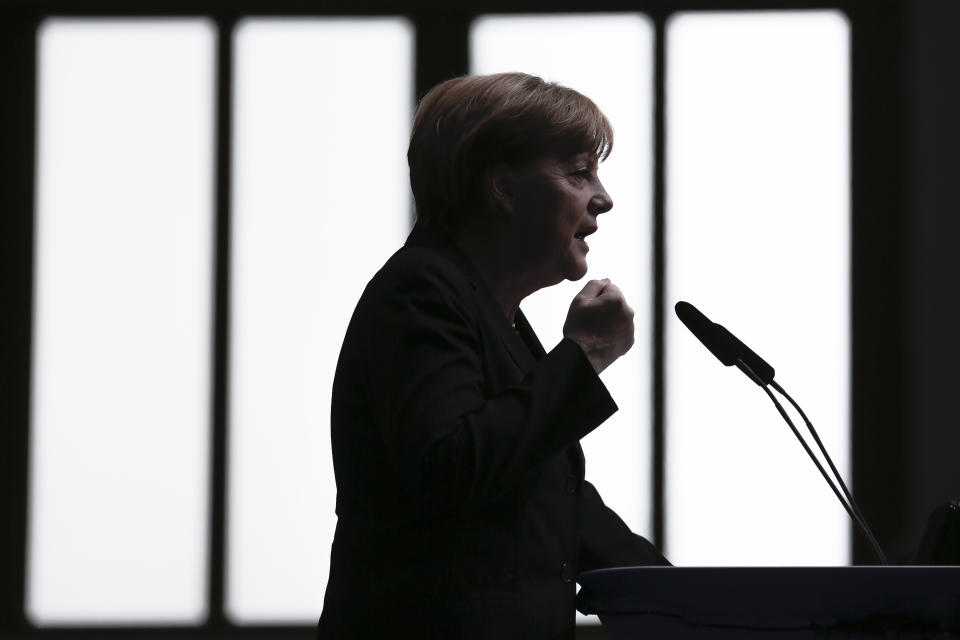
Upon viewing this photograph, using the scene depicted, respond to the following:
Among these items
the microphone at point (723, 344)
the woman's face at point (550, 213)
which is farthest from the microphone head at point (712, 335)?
the woman's face at point (550, 213)

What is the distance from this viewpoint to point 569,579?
1062 millimetres

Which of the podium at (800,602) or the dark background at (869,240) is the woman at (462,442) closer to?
the podium at (800,602)

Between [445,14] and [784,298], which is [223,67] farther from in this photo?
[784,298]

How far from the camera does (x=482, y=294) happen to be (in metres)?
1.13

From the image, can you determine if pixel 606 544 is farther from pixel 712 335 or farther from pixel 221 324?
pixel 221 324

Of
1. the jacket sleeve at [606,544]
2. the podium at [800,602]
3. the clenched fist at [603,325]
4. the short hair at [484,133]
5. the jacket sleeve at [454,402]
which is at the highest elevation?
the short hair at [484,133]

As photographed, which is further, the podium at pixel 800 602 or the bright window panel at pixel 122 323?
the bright window panel at pixel 122 323

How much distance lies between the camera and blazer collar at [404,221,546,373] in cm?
111

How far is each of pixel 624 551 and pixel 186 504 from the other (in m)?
2.28

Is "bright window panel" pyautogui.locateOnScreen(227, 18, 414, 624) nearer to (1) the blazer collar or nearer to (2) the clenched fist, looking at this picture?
(1) the blazer collar

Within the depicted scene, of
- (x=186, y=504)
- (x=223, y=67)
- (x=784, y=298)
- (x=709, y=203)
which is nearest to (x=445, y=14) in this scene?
(x=223, y=67)

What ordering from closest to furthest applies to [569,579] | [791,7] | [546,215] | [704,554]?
[569,579]
[546,215]
[704,554]
[791,7]

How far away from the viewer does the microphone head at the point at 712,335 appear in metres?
1.13

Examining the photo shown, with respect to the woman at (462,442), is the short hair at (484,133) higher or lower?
higher
